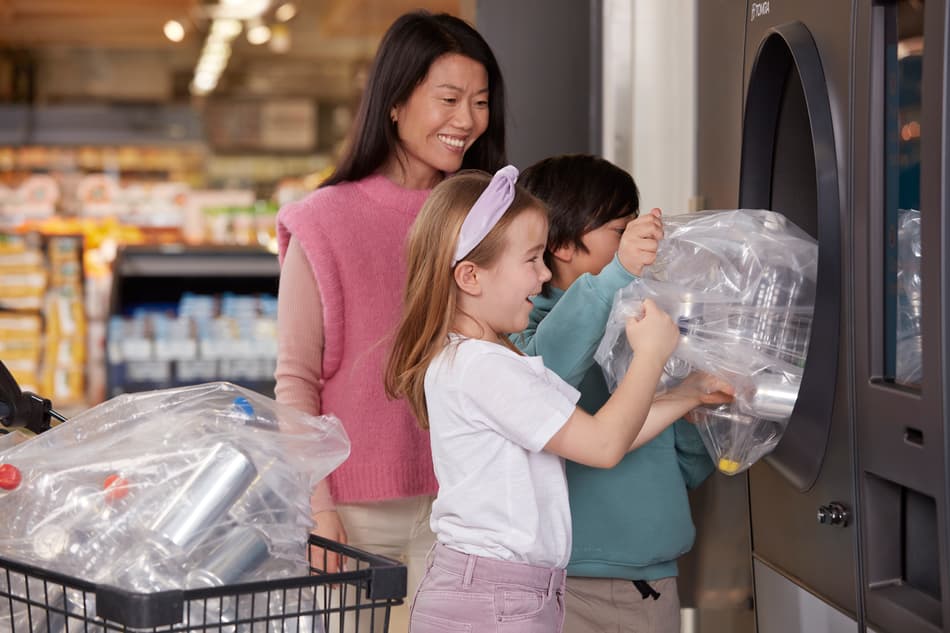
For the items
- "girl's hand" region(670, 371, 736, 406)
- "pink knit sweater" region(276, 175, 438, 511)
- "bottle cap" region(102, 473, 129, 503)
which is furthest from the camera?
"pink knit sweater" region(276, 175, 438, 511)

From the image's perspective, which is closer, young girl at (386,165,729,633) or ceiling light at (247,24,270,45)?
young girl at (386,165,729,633)

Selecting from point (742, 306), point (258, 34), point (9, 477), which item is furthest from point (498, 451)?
point (258, 34)

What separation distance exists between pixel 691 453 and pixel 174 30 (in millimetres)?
5950

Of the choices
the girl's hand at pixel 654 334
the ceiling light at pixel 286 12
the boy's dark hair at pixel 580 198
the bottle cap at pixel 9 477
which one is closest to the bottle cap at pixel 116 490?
the bottle cap at pixel 9 477

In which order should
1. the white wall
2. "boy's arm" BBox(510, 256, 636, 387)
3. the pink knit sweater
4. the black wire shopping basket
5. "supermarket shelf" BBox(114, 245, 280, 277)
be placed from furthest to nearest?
"supermarket shelf" BBox(114, 245, 280, 277)
the white wall
the pink knit sweater
"boy's arm" BBox(510, 256, 636, 387)
the black wire shopping basket

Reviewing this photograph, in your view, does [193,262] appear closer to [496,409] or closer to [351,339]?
[351,339]

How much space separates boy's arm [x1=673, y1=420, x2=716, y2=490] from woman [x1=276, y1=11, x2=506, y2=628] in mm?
402

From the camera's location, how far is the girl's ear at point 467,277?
4.75 ft

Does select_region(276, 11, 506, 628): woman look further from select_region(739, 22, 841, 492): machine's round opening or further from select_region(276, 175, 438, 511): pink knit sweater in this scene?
select_region(739, 22, 841, 492): machine's round opening

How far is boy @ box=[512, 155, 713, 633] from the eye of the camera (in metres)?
1.68

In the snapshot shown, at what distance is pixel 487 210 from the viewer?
142 centimetres

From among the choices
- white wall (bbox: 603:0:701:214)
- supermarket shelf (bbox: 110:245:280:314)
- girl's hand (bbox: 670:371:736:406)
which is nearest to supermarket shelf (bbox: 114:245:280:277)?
supermarket shelf (bbox: 110:245:280:314)

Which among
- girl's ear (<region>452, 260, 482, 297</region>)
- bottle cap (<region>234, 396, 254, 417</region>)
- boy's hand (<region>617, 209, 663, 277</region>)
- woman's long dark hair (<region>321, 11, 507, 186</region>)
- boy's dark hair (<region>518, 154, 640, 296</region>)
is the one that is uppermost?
woman's long dark hair (<region>321, 11, 507, 186</region>)

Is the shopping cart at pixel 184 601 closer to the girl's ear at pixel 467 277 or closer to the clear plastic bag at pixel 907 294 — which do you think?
the girl's ear at pixel 467 277
